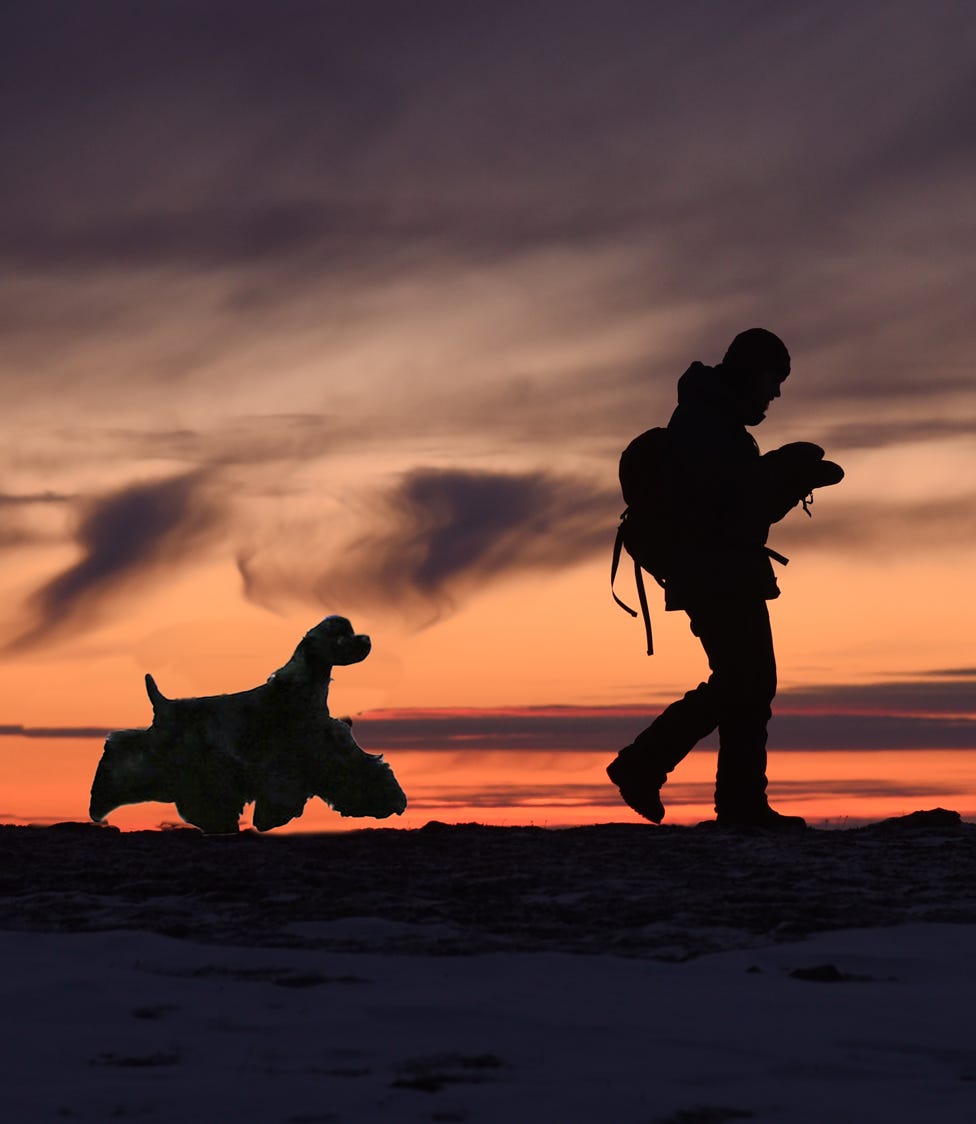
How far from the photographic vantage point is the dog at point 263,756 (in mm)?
11258

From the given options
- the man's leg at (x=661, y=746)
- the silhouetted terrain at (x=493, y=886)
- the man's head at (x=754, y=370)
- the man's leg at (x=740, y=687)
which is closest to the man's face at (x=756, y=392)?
the man's head at (x=754, y=370)

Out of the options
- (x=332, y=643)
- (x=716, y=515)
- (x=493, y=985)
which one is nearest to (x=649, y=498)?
(x=716, y=515)

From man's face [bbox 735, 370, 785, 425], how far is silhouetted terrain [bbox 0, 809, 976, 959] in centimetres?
274

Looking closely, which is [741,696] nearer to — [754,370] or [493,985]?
[754,370]

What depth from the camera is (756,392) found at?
1076 centimetres

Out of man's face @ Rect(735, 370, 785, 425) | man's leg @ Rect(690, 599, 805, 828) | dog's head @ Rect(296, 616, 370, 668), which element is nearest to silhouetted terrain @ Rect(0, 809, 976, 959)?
man's leg @ Rect(690, 599, 805, 828)

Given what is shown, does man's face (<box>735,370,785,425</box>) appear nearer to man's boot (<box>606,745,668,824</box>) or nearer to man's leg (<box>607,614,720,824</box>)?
man's leg (<box>607,614,720,824</box>)

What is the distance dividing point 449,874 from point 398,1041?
2943 millimetres

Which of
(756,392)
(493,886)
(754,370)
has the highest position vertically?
(754,370)

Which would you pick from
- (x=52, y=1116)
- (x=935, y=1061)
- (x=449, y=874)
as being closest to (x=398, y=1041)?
(x=52, y=1116)

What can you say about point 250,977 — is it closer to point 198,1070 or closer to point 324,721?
point 198,1070

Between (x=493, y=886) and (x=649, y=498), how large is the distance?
3.31m

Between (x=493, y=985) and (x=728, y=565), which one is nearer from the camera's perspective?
(x=493, y=985)

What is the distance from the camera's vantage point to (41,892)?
8.00 m
